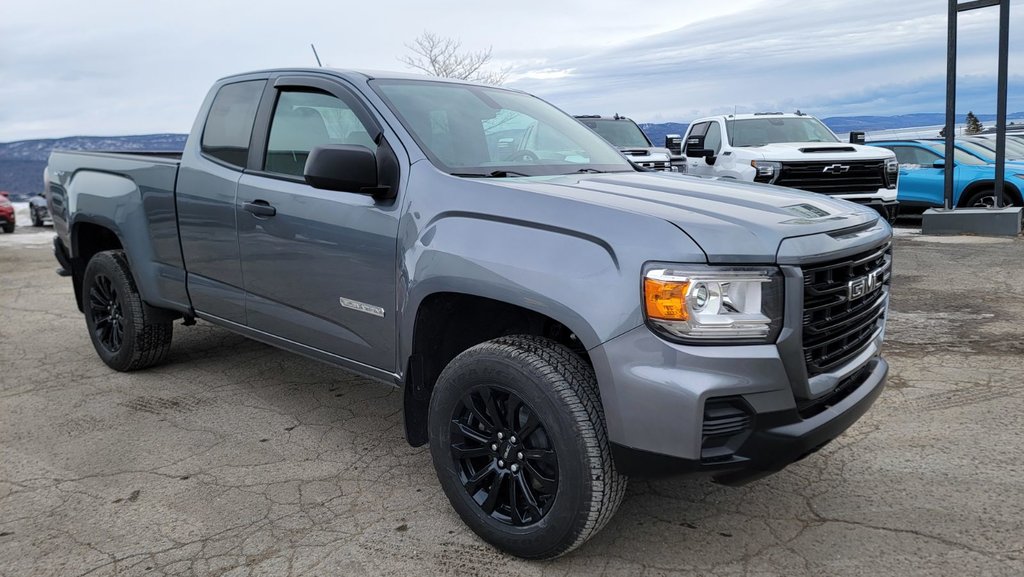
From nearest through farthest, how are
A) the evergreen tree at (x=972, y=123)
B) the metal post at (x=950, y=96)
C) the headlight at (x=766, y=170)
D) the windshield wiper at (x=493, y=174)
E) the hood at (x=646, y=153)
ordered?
the windshield wiper at (x=493, y=174)
the headlight at (x=766, y=170)
the metal post at (x=950, y=96)
the hood at (x=646, y=153)
the evergreen tree at (x=972, y=123)

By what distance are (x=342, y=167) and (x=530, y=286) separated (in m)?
0.96

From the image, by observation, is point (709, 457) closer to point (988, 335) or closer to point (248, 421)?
point (248, 421)

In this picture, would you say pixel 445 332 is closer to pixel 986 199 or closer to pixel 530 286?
pixel 530 286

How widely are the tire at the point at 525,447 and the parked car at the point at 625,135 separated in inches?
410

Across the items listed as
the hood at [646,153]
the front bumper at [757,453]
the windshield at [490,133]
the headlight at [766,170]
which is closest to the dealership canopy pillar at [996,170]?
the headlight at [766,170]

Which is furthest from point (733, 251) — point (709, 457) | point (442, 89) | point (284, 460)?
point (284, 460)

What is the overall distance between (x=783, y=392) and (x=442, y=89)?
231 cm

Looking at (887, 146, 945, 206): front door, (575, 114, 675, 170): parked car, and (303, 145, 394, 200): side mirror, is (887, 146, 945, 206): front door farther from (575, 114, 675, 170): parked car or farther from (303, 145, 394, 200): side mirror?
(303, 145, 394, 200): side mirror

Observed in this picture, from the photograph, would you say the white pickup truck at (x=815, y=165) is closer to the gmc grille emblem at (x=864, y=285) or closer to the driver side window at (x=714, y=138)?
the driver side window at (x=714, y=138)

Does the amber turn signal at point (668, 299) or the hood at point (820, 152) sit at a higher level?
the hood at point (820, 152)

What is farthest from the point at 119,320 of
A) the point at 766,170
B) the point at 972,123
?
the point at 972,123

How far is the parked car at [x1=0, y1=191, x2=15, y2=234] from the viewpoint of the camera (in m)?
22.9

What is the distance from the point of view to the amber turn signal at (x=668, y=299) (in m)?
2.46

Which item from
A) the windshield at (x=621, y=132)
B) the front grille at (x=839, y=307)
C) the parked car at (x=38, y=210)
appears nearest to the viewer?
the front grille at (x=839, y=307)
